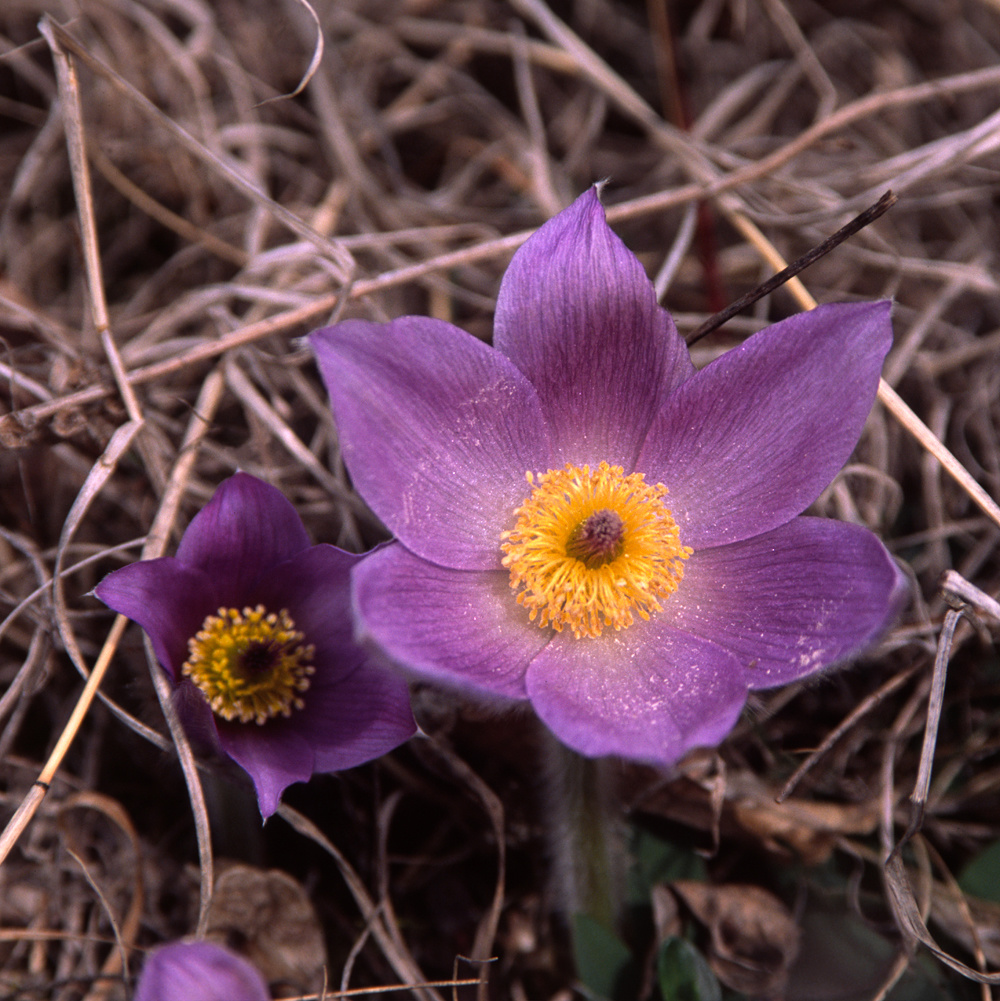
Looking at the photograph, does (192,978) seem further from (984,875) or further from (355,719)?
(984,875)

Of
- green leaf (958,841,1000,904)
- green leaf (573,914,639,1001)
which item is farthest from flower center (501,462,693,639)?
green leaf (958,841,1000,904)

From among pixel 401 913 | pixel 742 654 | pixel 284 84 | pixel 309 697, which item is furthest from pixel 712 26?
pixel 401 913

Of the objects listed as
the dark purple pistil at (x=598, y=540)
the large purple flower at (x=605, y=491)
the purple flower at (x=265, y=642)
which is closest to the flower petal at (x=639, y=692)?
the large purple flower at (x=605, y=491)

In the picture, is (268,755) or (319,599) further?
(319,599)

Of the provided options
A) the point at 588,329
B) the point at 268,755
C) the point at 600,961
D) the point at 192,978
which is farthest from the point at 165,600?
the point at 600,961

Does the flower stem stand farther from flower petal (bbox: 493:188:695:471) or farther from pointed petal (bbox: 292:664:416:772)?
flower petal (bbox: 493:188:695:471)

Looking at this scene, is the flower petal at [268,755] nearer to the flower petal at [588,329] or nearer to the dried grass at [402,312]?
the dried grass at [402,312]
